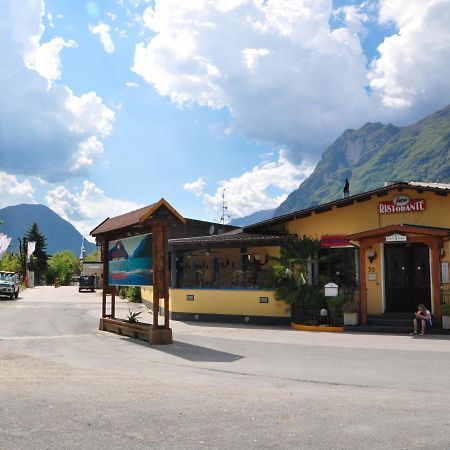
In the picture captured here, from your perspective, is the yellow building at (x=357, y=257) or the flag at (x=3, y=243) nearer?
the yellow building at (x=357, y=257)

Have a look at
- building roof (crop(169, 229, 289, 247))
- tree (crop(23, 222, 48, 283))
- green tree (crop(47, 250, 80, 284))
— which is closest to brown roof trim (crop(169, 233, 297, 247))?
building roof (crop(169, 229, 289, 247))

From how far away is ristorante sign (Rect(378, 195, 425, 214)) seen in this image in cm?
A: 1830

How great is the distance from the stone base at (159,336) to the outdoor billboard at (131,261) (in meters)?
1.38

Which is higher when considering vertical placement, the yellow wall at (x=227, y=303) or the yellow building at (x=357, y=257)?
the yellow building at (x=357, y=257)

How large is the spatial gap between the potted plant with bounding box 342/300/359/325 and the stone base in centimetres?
670

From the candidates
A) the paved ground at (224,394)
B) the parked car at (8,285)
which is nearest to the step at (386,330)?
the paved ground at (224,394)

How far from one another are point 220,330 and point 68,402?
10.7 meters

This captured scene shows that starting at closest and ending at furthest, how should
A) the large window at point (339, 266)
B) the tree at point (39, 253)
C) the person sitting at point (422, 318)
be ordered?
the person sitting at point (422, 318) → the large window at point (339, 266) → the tree at point (39, 253)

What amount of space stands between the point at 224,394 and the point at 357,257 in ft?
41.7

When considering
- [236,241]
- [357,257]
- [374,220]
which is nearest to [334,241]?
[357,257]

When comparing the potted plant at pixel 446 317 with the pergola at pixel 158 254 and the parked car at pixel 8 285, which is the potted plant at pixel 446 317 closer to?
the pergola at pixel 158 254

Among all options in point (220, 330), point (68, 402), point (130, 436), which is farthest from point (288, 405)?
point (220, 330)

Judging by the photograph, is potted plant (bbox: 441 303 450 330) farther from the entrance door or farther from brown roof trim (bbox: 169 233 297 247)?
brown roof trim (bbox: 169 233 297 247)

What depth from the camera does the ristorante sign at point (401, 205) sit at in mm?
18302
